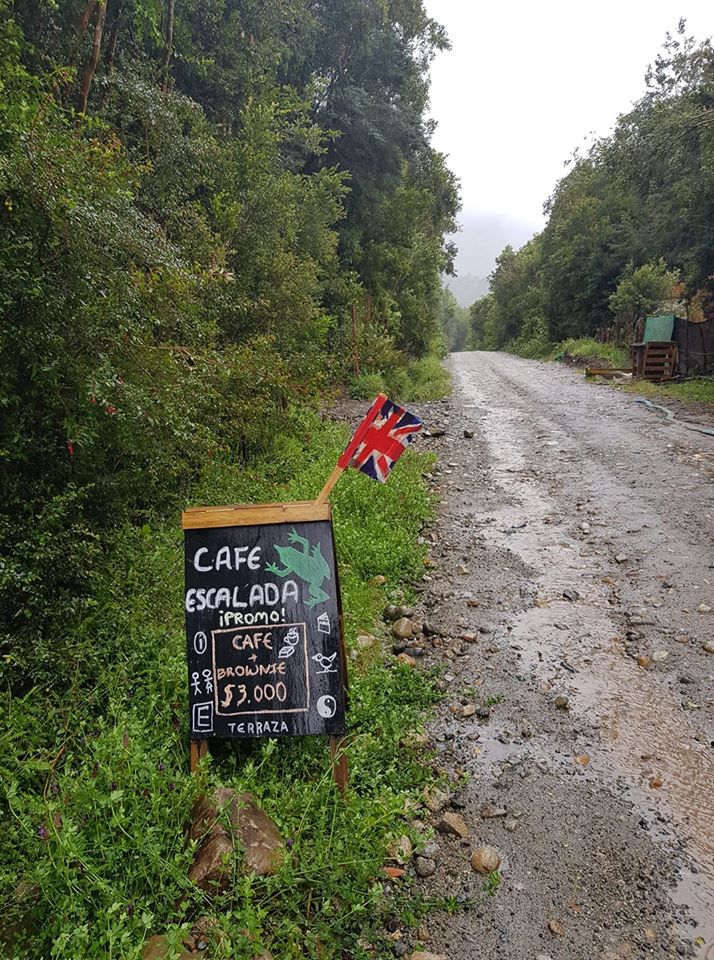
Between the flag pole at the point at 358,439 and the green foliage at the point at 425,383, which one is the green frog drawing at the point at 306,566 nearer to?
the flag pole at the point at 358,439

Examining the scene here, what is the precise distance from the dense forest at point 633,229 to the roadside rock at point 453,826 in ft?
52.3

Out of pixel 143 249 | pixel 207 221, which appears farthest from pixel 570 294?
pixel 143 249

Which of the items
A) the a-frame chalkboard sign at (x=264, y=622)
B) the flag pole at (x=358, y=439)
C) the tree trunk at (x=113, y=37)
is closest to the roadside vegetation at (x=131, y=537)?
the tree trunk at (x=113, y=37)

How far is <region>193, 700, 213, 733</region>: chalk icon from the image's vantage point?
111 inches

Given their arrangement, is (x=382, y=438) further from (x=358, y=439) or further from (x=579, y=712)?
(x=579, y=712)

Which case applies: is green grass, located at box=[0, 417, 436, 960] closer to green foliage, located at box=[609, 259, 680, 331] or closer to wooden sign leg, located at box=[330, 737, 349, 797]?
wooden sign leg, located at box=[330, 737, 349, 797]

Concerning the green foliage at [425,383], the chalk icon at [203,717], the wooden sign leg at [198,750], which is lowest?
the wooden sign leg at [198,750]

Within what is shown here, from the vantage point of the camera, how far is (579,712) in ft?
11.9

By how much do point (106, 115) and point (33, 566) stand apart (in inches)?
304

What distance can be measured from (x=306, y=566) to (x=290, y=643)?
399 mm

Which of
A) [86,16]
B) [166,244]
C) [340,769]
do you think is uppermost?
[86,16]

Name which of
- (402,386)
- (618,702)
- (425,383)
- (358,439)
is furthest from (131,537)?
(425,383)

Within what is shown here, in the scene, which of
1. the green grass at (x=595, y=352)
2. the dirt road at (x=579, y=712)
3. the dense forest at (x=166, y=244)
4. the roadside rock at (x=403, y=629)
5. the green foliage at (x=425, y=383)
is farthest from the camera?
the green grass at (x=595, y=352)

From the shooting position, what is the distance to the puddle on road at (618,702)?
2766 mm
